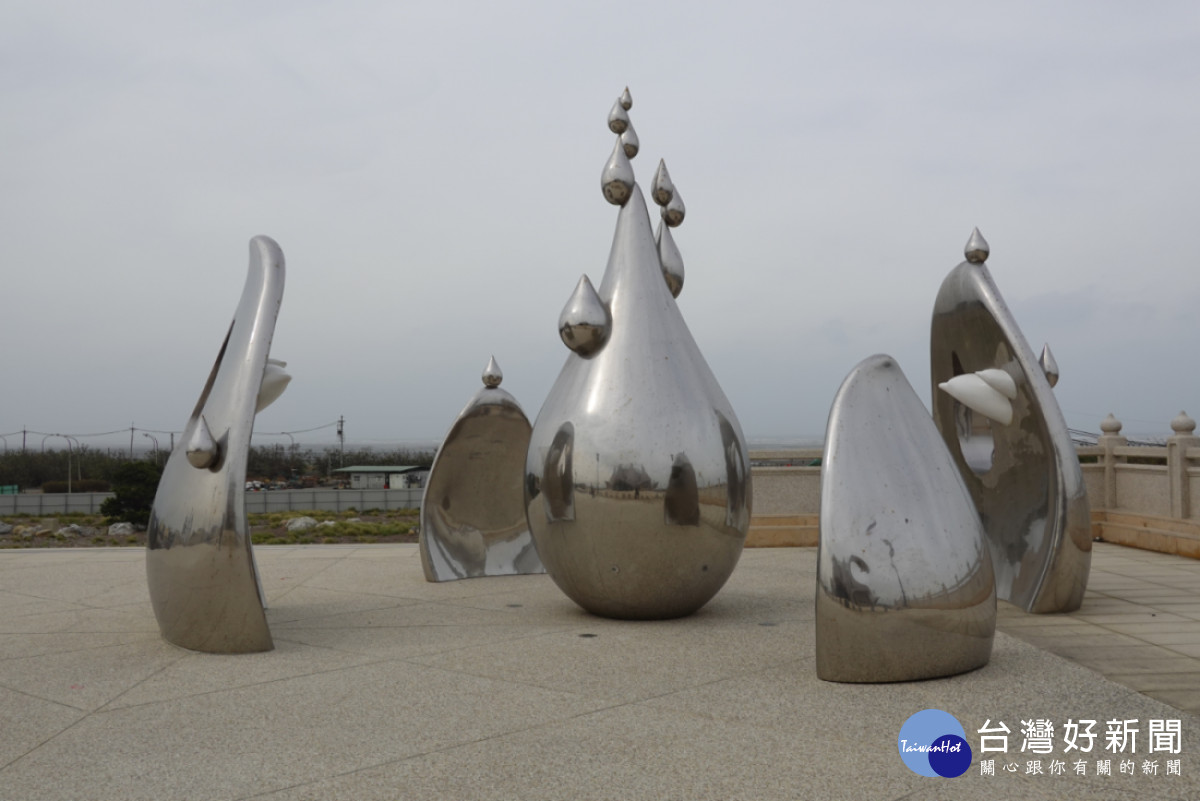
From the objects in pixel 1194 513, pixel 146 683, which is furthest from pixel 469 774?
pixel 1194 513

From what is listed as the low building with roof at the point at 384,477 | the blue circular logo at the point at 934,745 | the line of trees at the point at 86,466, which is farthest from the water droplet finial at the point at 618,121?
the line of trees at the point at 86,466

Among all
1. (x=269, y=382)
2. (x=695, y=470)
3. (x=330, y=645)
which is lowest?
(x=330, y=645)

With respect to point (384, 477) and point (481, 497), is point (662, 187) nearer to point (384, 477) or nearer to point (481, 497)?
point (481, 497)

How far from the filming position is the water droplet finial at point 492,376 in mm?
10461

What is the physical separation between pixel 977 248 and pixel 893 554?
4190 mm

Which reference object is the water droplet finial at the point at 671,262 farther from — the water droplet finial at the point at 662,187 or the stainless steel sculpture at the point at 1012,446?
the stainless steel sculpture at the point at 1012,446

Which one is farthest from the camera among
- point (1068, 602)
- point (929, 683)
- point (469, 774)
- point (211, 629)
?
point (1068, 602)

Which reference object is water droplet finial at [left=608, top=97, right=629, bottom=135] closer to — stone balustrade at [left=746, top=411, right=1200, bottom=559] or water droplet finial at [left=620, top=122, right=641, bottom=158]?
water droplet finial at [left=620, top=122, right=641, bottom=158]

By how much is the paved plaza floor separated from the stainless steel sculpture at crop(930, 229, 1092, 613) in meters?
0.45

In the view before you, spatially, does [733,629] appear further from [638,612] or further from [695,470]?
[695,470]

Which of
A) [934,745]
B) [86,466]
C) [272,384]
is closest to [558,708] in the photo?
[934,745]

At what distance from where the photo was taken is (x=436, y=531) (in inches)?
407

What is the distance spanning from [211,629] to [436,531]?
397 centimetres

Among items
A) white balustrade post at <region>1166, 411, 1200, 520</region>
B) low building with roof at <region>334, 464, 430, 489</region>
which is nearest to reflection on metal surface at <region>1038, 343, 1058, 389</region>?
white balustrade post at <region>1166, 411, 1200, 520</region>
